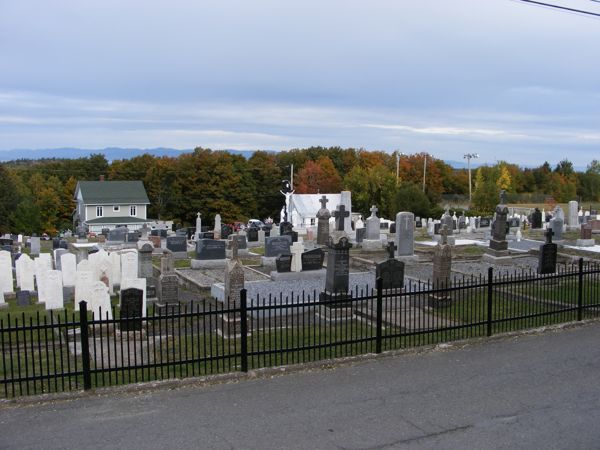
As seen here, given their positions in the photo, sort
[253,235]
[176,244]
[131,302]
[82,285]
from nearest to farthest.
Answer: [131,302] < [82,285] < [176,244] < [253,235]

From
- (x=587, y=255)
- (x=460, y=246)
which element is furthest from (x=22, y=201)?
(x=587, y=255)

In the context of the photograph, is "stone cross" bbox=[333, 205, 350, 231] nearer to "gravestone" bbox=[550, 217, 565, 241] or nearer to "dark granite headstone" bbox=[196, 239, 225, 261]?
"dark granite headstone" bbox=[196, 239, 225, 261]

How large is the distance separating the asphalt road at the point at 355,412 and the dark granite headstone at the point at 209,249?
573 inches

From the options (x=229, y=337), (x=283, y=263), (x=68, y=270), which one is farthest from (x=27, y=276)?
(x=229, y=337)

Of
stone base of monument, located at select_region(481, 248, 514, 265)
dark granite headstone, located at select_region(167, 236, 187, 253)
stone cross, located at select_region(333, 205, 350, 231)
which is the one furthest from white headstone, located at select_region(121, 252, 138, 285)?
stone base of monument, located at select_region(481, 248, 514, 265)

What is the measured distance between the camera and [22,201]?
63000 millimetres

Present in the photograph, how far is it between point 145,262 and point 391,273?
8.15m

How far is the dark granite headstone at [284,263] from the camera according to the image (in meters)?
19.8

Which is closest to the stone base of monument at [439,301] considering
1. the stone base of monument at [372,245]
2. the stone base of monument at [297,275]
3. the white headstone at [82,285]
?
the stone base of monument at [297,275]

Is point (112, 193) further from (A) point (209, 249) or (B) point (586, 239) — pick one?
(B) point (586, 239)

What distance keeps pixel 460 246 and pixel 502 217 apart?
452 centimetres

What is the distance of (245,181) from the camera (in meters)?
75.2

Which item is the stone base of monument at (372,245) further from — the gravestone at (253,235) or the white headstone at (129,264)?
the white headstone at (129,264)

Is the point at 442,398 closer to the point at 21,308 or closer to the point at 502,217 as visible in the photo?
the point at 21,308
